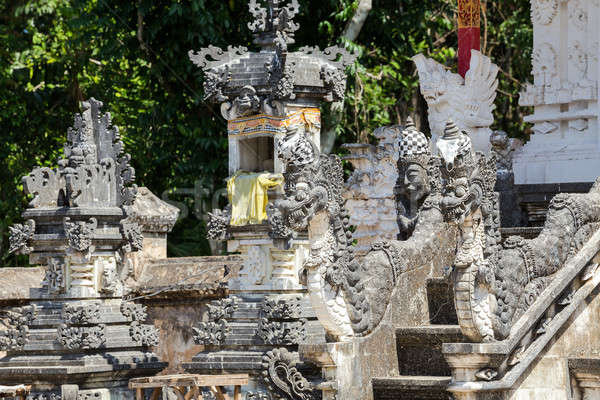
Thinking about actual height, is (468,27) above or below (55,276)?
above

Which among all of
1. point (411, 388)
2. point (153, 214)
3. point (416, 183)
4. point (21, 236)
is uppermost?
point (153, 214)

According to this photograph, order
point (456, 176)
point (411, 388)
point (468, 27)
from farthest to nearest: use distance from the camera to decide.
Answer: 1. point (468, 27)
2. point (411, 388)
3. point (456, 176)

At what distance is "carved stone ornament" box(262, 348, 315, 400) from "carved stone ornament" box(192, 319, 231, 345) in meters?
0.86

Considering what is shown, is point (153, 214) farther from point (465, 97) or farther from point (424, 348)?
point (424, 348)

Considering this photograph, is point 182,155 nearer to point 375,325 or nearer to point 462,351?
point 375,325

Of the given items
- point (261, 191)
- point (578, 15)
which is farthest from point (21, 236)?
point (578, 15)

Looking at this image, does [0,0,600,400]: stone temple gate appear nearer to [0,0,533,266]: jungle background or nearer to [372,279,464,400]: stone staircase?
[372,279,464,400]: stone staircase

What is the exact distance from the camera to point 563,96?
1461cm

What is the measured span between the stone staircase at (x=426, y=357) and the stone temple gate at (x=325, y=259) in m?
0.02

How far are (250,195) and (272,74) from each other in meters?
1.27

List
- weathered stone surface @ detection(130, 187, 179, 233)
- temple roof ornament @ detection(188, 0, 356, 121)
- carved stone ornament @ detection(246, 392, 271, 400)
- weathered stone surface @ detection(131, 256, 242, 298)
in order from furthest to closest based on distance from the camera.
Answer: weathered stone surface @ detection(130, 187, 179, 233) < weathered stone surface @ detection(131, 256, 242, 298) < temple roof ornament @ detection(188, 0, 356, 121) < carved stone ornament @ detection(246, 392, 271, 400)

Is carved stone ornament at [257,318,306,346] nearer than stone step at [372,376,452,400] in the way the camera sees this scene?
No

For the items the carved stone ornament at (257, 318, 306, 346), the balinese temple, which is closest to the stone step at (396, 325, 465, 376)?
the balinese temple

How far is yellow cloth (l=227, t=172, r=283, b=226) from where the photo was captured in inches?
548
